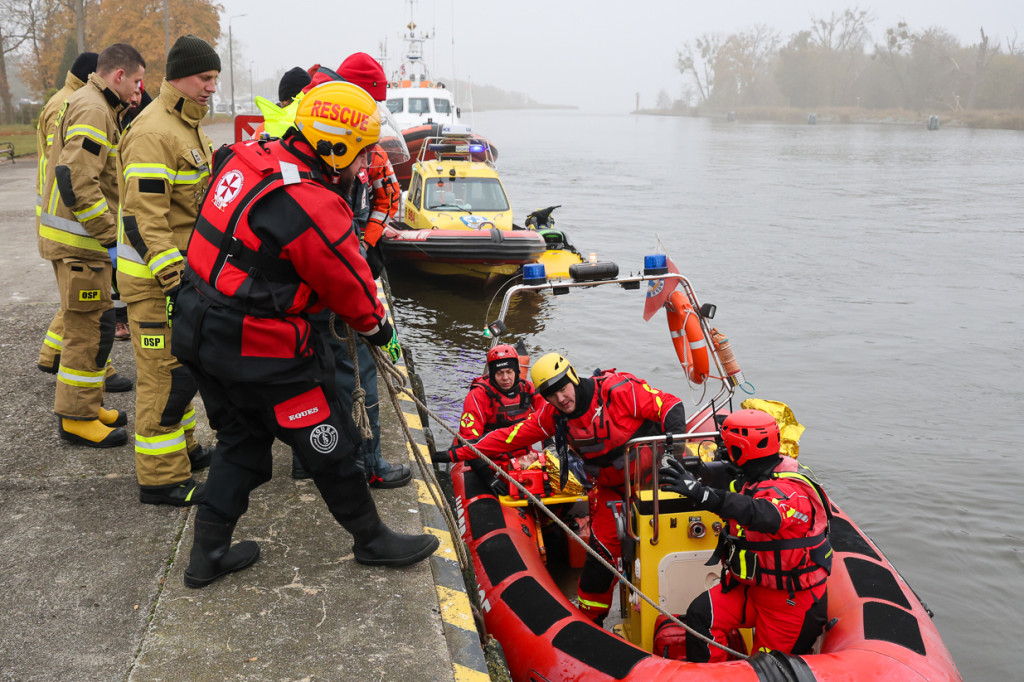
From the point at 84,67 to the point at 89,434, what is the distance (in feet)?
6.44

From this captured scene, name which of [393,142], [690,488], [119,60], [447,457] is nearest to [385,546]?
[690,488]

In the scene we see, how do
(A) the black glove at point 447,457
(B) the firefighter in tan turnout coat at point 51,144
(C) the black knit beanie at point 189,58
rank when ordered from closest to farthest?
(C) the black knit beanie at point 189,58
(B) the firefighter in tan turnout coat at point 51,144
(A) the black glove at point 447,457

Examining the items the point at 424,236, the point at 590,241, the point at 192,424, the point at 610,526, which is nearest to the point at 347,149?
the point at 192,424

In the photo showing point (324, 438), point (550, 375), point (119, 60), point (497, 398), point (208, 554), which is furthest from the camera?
point (497, 398)

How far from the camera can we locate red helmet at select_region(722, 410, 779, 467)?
347 centimetres

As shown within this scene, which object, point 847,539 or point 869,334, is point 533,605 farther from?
point 869,334

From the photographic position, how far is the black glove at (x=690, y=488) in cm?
331

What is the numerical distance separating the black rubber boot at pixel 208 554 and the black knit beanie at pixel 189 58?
1850mm

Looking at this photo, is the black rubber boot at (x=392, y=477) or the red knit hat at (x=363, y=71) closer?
the black rubber boot at (x=392, y=477)

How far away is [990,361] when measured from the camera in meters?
10.5

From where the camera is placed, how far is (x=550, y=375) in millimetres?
4051

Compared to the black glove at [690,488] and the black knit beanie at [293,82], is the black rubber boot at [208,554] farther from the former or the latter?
the black knit beanie at [293,82]

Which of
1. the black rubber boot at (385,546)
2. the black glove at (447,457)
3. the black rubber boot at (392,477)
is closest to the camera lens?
the black rubber boot at (385,546)

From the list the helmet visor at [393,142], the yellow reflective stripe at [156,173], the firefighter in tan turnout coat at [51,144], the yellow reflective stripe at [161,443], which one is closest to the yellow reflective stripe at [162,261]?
the yellow reflective stripe at [156,173]
